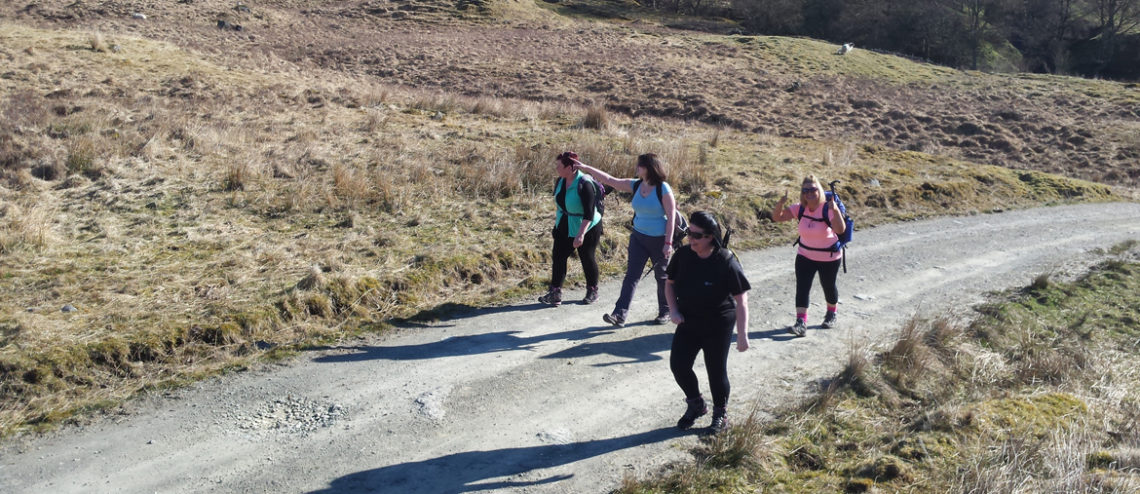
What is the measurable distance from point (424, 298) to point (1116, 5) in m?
57.4

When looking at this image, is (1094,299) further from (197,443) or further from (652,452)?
(197,443)

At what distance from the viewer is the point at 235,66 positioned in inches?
939

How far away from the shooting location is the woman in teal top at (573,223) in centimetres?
788

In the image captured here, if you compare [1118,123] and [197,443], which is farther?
[1118,123]

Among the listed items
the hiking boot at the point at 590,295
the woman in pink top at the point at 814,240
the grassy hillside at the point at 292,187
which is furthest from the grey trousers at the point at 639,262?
the grassy hillside at the point at 292,187

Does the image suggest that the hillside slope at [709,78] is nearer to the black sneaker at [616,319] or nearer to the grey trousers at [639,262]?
the grey trousers at [639,262]

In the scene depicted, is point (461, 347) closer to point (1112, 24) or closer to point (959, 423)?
point (959, 423)

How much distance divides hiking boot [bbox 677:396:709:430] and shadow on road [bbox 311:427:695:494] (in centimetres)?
27

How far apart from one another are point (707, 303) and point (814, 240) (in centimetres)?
286

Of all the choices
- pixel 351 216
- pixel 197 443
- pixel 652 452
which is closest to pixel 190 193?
pixel 351 216

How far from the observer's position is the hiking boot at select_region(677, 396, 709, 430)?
19.1 ft

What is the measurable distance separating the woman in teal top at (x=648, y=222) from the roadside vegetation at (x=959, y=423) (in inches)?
77.3

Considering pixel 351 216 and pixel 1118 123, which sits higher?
pixel 1118 123

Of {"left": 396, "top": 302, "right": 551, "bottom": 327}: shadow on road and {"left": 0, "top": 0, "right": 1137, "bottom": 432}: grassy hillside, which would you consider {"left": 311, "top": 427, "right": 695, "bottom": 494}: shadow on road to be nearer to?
{"left": 0, "top": 0, "right": 1137, "bottom": 432}: grassy hillside
